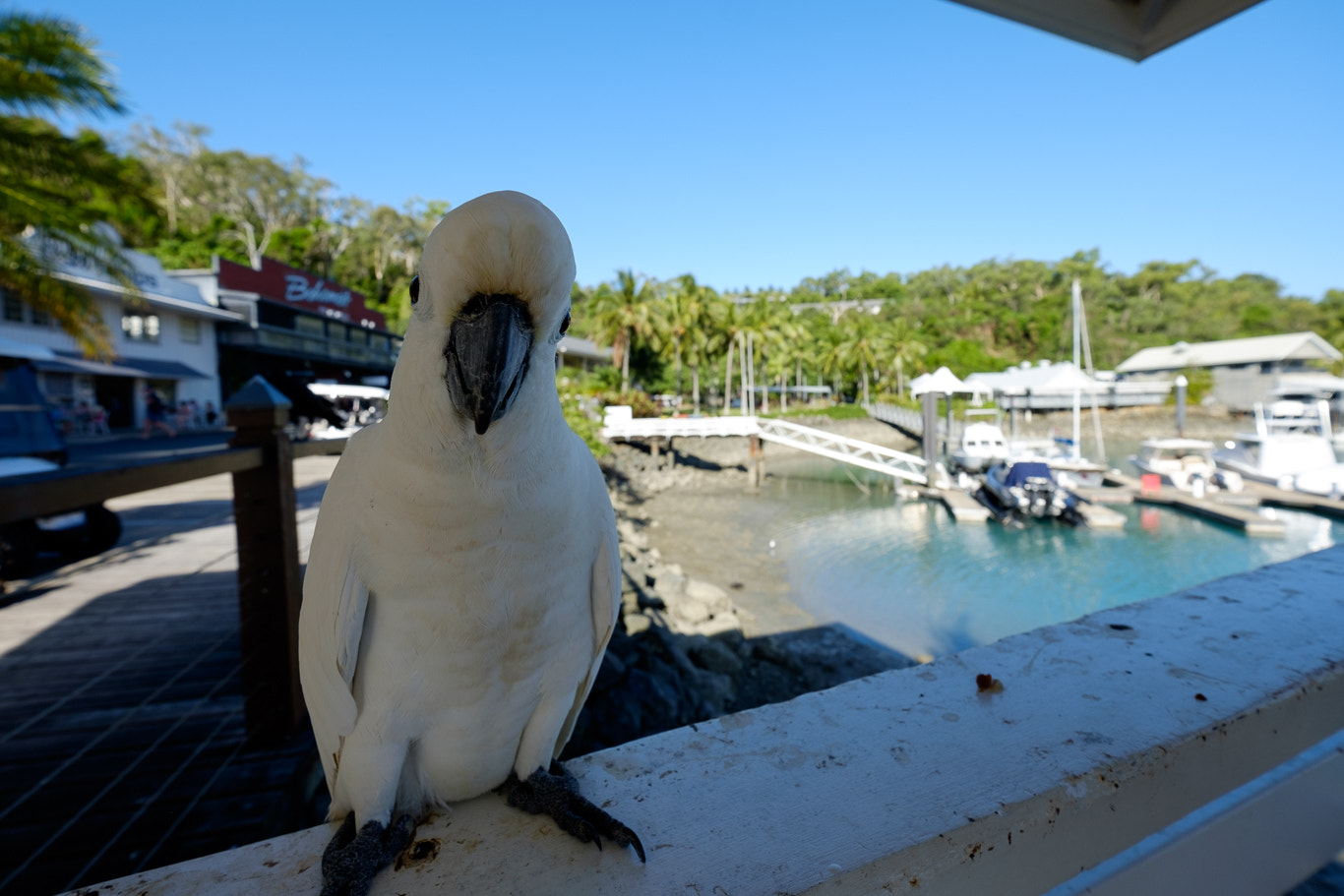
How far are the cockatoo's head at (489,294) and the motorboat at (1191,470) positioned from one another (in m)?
18.8

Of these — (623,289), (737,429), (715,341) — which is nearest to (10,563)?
(737,429)

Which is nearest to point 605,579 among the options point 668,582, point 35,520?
point 35,520

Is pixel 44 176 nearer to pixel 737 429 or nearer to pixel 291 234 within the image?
pixel 737 429

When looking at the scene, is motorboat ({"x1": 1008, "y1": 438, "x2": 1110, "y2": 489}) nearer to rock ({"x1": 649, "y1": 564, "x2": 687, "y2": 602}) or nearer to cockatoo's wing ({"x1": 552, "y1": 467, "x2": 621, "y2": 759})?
rock ({"x1": 649, "y1": 564, "x2": 687, "y2": 602})

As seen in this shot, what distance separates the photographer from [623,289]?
26.8m

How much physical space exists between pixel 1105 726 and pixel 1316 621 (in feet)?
2.61

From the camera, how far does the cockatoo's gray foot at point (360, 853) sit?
931 mm

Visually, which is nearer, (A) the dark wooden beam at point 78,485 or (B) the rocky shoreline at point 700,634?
(A) the dark wooden beam at point 78,485

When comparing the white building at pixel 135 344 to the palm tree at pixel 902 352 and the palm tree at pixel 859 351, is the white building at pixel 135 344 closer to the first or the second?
the palm tree at pixel 859 351

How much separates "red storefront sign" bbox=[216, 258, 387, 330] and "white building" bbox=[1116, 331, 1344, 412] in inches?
1456

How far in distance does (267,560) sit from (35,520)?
9.18 ft

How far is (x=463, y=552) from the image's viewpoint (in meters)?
0.94

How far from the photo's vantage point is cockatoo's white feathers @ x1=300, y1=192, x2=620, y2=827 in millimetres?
842

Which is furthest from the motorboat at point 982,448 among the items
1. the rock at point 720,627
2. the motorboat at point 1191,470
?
the rock at point 720,627
